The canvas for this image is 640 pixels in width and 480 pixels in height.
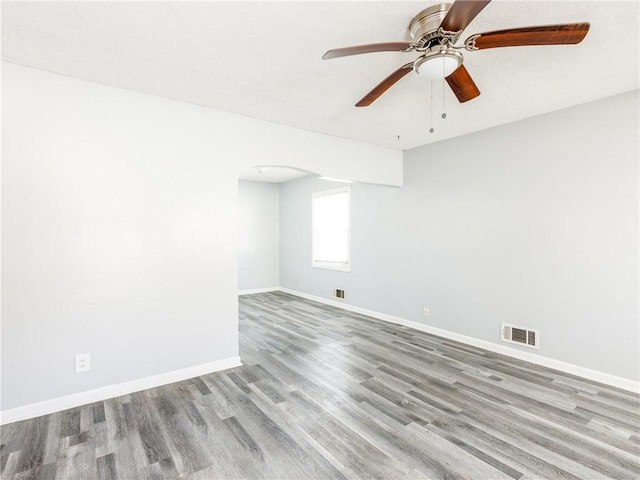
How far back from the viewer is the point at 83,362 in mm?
2689

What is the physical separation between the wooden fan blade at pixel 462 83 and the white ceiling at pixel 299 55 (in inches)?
9.5

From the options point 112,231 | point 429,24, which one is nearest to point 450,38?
point 429,24

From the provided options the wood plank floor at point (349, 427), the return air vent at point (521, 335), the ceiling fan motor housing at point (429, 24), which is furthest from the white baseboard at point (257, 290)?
the ceiling fan motor housing at point (429, 24)

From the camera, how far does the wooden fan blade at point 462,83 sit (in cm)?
212

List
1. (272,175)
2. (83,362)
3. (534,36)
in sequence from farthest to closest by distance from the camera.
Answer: (272,175) < (83,362) < (534,36)

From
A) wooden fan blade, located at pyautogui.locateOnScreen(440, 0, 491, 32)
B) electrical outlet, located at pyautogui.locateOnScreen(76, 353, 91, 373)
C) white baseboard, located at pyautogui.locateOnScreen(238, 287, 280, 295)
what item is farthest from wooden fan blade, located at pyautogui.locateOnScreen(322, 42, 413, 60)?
white baseboard, located at pyautogui.locateOnScreen(238, 287, 280, 295)

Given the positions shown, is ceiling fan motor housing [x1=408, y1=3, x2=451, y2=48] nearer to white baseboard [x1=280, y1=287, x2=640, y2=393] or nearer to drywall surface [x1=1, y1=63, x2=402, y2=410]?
drywall surface [x1=1, y1=63, x2=402, y2=410]

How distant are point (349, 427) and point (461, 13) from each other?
2.58 meters

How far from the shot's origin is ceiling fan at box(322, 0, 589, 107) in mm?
1593

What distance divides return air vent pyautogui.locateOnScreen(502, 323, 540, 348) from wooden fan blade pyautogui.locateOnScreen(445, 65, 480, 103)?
2.64 metres

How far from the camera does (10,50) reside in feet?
7.43

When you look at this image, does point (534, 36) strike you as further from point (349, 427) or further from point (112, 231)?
point (112, 231)

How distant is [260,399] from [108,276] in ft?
5.43

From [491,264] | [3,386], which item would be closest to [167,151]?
[3,386]
